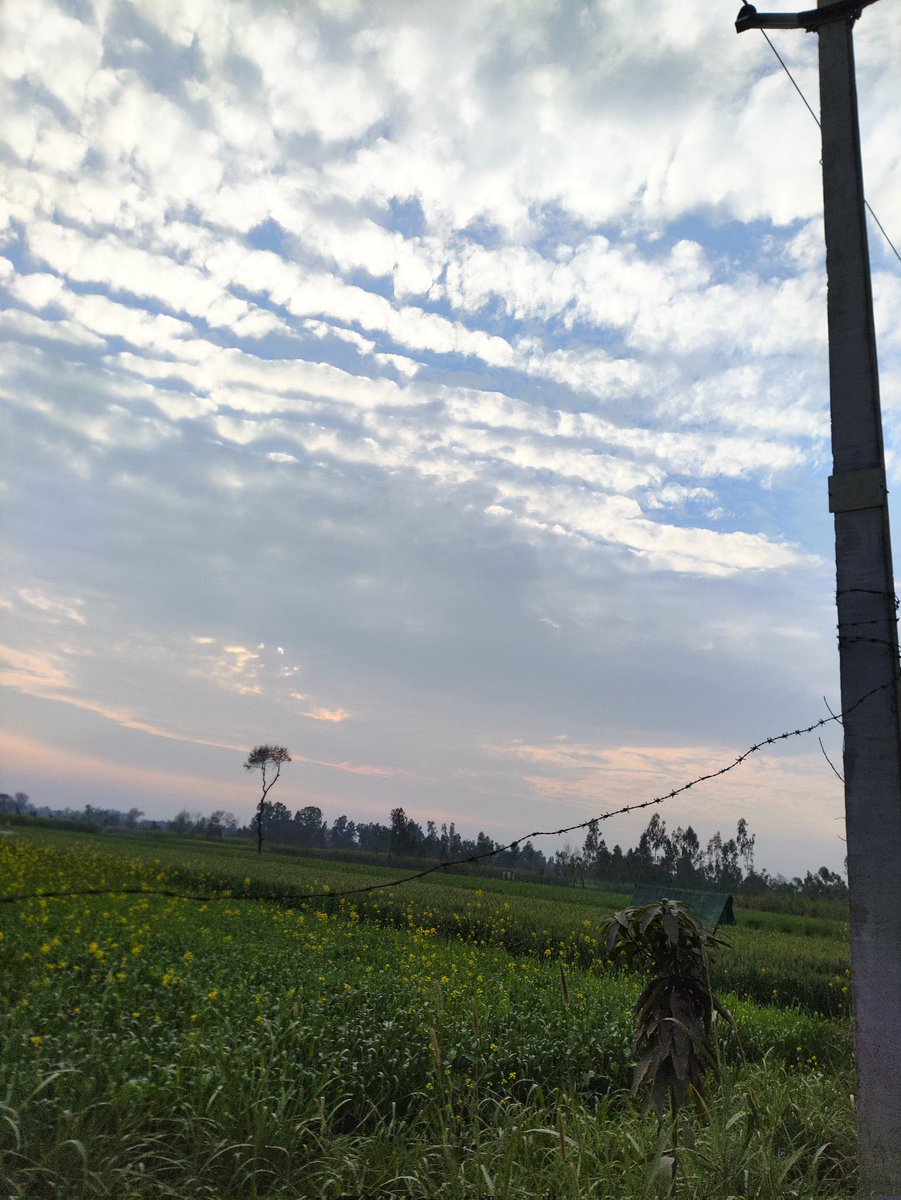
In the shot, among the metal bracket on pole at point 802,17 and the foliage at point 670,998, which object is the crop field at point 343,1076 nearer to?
the foliage at point 670,998

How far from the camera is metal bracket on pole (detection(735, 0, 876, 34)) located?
16.3 feet

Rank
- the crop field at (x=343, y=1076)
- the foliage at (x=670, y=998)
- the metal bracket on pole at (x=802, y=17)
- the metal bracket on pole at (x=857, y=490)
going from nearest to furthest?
the foliage at (x=670, y=998) → the crop field at (x=343, y=1076) → the metal bracket on pole at (x=857, y=490) → the metal bracket on pole at (x=802, y=17)

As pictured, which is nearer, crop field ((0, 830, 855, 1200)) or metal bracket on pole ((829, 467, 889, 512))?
crop field ((0, 830, 855, 1200))

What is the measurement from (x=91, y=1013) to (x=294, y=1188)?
336cm

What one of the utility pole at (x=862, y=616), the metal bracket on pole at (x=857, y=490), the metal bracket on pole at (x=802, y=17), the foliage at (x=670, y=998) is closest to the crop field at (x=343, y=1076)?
the foliage at (x=670, y=998)

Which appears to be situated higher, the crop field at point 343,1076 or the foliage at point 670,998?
the foliage at point 670,998

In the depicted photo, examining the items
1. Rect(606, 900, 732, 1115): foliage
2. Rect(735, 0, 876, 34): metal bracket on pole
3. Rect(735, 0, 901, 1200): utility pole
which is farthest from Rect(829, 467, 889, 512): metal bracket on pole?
Rect(735, 0, 876, 34): metal bracket on pole

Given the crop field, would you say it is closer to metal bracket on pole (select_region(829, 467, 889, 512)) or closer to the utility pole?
the utility pole

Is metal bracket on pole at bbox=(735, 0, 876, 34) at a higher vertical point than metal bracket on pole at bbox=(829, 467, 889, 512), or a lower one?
higher

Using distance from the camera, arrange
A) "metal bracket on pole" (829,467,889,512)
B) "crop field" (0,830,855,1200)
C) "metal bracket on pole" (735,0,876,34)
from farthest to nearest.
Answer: "metal bracket on pole" (735,0,876,34)
"metal bracket on pole" (829,467,889,512)
"crop field" (0,830,855,1200)

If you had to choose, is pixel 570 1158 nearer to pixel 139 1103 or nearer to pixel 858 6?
pixel 139 1103

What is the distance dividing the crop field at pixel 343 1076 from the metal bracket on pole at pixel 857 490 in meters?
3.02

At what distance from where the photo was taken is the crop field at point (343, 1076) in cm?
432

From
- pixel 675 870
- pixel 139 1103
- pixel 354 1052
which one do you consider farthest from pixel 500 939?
pixel 675 870
